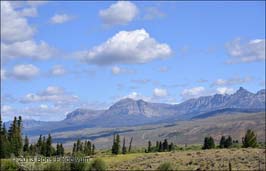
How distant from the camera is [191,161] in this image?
378ft

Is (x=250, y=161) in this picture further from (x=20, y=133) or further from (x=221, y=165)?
(x=20, y=133)

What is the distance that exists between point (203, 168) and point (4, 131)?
74445 mm

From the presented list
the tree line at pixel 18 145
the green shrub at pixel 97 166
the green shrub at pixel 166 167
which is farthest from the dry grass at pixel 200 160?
the tree line at pixel 18 145

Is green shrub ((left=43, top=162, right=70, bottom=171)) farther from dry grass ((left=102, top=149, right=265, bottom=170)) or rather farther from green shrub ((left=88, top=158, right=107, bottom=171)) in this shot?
dry grass ((left=102, top=149, right=265, bottom=170))

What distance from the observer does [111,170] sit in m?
116

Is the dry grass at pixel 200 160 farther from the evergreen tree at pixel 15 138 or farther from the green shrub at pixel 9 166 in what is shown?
the evergreen tree at pixel 15 138

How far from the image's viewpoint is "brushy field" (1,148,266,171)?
10412cm

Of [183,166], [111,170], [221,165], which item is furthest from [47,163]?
[221,165]

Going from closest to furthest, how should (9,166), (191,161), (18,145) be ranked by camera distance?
(9,166)
(191,161)
(18,145)

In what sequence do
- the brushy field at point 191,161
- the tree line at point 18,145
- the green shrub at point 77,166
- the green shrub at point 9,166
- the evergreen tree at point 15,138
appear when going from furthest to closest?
1. the evergreen tree at point 15,138
2. the tree line at point 18,145
3. the green shrub at point 77,166
4. the green shrub at point 9,166
5. the brushy field at point 191,161

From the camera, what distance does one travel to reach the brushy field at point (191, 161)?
104 m

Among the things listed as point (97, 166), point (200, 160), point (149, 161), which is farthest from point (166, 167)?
point (149, 161)

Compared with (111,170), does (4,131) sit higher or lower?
higher

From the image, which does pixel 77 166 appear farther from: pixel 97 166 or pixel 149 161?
Answer: pixel 149 161
